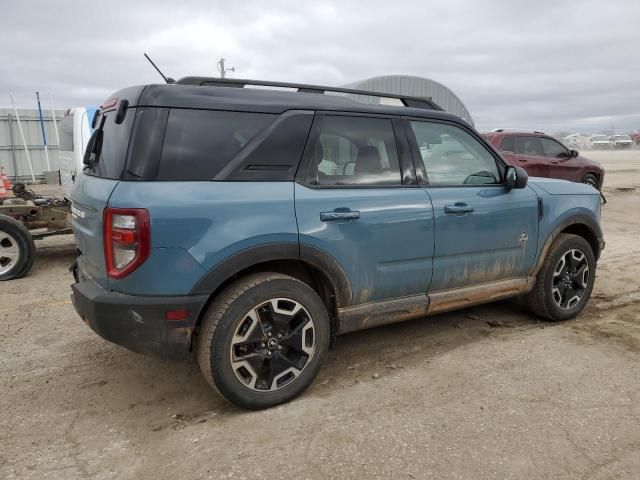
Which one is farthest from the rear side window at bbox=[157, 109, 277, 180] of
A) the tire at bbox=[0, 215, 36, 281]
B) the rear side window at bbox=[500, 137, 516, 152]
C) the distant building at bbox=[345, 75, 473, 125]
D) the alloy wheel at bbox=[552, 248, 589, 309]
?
the distant building at bbox=[345, 75, 473, 125]

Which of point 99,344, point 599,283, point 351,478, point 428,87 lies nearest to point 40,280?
point 99,344

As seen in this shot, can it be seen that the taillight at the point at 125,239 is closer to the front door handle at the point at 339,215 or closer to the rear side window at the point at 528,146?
the front door handle at the point at 339,215

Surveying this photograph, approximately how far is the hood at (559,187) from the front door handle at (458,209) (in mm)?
957

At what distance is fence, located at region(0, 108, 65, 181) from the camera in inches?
707

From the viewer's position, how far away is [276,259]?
2.95 m

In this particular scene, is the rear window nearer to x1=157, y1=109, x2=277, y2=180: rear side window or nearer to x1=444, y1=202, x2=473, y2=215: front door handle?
x1=157, y1=109, x2=277, y2=180: rear side window

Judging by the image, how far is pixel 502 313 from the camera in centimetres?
477

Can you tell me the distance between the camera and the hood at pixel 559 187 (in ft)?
14.0

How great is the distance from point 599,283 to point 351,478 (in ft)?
14.8

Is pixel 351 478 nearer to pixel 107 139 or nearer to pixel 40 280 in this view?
pixel 107 139

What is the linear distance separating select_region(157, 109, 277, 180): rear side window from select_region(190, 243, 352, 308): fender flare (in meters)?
0.49

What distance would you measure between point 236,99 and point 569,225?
10.2 feet

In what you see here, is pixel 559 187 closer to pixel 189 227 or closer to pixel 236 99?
pixel 236 99

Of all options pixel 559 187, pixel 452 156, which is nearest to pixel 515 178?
pixel 452 156
